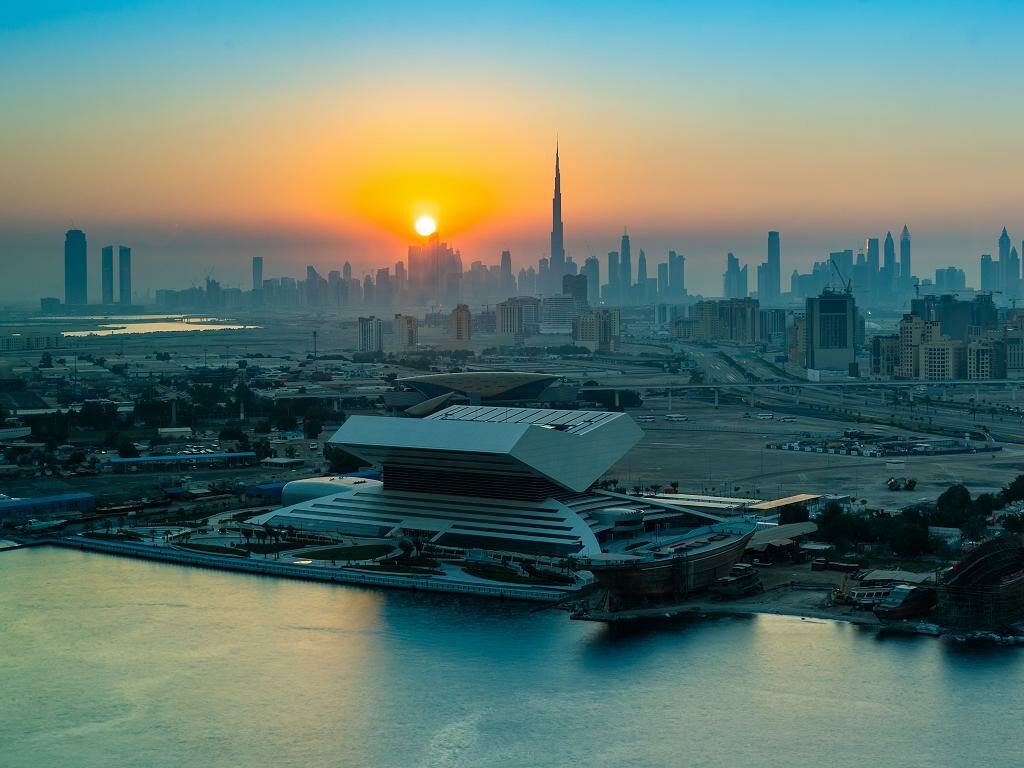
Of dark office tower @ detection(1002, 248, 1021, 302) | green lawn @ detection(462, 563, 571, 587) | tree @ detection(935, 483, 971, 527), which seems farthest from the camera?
dark office tower @ detection(1002, 248, 1021, 302)

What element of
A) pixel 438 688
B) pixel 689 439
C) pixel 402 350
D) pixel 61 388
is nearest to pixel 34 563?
pixel 438 688

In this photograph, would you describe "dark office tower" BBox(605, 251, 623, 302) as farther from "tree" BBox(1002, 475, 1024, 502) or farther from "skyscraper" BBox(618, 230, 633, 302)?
"tree" BBox(1002, 475, 1024, 502)

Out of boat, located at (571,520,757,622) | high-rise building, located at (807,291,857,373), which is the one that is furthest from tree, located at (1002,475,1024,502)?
high-rise building, located at (807,291,857,373)

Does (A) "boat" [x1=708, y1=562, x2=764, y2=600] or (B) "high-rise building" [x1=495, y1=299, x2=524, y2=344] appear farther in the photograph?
(B) "high-rise building" [x1=495, y1=299, x2=524, y2=344]

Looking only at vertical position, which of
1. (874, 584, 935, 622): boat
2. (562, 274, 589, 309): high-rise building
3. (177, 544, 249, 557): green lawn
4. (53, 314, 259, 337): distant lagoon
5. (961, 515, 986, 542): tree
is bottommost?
(874, 584, 935, 622): boat

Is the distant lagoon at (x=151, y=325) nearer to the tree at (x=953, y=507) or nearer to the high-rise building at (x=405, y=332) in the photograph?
the high-rise building at (x=405, y=332)

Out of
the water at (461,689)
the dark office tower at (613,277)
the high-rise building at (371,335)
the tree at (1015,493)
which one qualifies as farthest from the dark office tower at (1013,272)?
the water at (461,689)

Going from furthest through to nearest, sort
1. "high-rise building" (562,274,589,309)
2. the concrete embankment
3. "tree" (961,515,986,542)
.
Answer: "high-rise building" (562,274,589,309) → "tree" (961,515,986,542) → the concrete embankment
